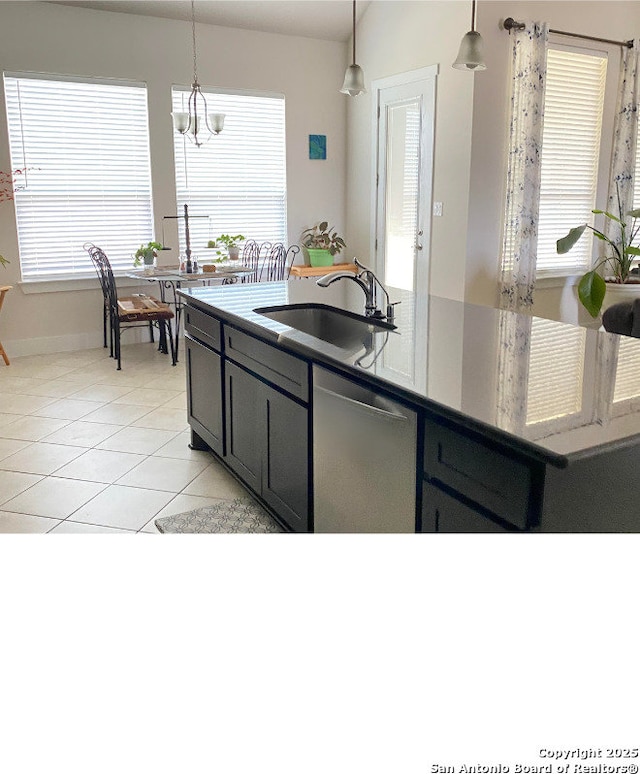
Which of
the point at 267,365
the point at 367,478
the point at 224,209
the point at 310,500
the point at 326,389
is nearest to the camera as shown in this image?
the point at 367,478

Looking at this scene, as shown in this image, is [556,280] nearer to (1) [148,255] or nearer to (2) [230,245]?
(2) [230,245]

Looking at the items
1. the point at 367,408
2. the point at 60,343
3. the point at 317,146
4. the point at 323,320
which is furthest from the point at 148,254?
the point at 367,408

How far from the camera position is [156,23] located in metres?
5.69

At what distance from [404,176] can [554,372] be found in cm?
448

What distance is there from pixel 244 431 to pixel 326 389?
831 millimetres

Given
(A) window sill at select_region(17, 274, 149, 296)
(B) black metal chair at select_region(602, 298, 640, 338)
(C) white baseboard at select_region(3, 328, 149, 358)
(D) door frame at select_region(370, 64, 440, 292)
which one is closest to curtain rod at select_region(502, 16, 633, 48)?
(D) door frame at select_region(370, 64, 440, 292)

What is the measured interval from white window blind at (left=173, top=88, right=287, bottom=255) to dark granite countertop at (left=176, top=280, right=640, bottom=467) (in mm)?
3748

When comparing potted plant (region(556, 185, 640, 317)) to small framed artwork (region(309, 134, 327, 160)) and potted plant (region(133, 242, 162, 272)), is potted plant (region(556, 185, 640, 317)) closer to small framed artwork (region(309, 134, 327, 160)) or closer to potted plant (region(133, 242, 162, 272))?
small framed artwork (region(309, 134, 327, 160))

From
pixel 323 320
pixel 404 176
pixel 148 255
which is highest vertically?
pixel 404 176

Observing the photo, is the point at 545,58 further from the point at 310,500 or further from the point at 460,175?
the point at 310,500

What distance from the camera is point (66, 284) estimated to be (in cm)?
581

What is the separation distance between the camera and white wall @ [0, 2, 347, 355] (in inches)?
211

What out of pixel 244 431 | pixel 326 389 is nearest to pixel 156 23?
pixel 244 431

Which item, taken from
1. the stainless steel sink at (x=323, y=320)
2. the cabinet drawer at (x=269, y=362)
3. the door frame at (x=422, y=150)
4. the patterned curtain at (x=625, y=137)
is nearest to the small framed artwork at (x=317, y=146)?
the door frame at (x=422, y=150)
